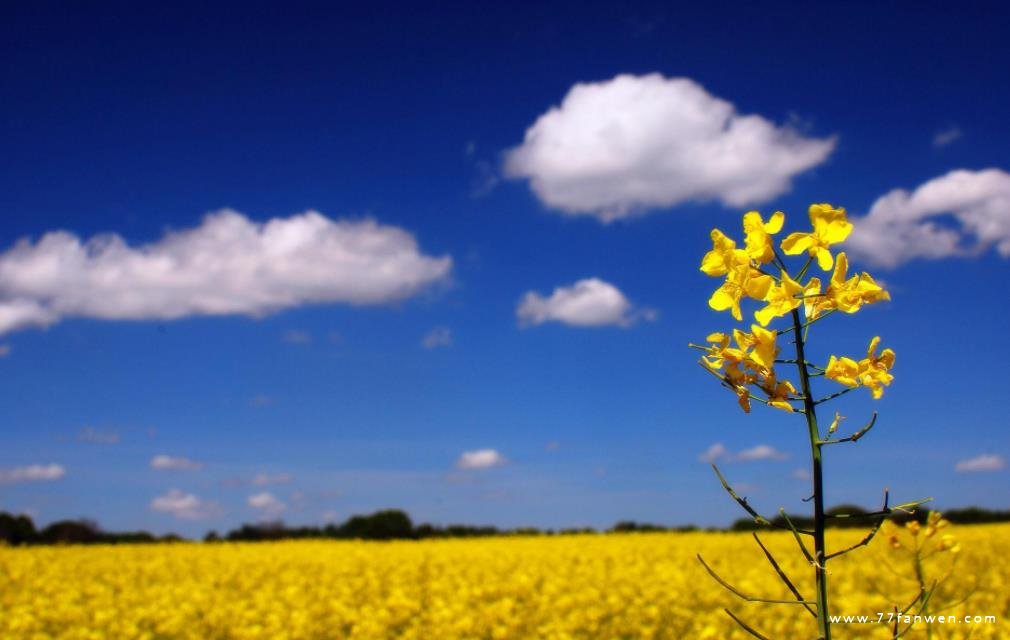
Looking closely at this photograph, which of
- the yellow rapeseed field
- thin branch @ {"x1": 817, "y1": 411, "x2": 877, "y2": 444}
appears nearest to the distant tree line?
the yellow rapeseed field

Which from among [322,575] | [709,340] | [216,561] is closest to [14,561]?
[216,561]

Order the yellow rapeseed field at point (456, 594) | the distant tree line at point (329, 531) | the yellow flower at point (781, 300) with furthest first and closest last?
1. the distant tree line at point (329, 531)
2. the yellow rapeseed field at point (456, 594)
3. the yellow flower at point (781, 300)

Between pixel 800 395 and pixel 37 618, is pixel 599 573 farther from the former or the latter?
pixel 800 395

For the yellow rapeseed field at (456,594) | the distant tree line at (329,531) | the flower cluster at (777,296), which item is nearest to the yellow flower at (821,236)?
the flower cluster at (777,296)

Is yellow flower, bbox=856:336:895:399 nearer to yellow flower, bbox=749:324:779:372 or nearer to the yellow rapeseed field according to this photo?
yellow flower, bbox=749:324:779:372

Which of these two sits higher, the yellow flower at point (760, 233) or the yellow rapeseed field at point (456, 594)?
the yellow flower at point (760, 233)

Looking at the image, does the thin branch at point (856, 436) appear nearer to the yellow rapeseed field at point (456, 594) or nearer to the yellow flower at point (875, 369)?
the yellow flower at point (875, 369)

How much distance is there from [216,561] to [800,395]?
49.3 feet

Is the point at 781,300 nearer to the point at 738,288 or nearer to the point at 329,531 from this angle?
the point at 738,288

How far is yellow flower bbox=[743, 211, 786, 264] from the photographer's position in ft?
4.95

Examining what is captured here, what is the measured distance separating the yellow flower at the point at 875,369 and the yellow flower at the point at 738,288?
23 centimetres

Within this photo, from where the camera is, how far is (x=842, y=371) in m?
1.55

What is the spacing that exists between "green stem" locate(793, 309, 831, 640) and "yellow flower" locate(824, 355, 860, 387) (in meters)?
0.04

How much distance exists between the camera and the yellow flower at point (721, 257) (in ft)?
5.01
